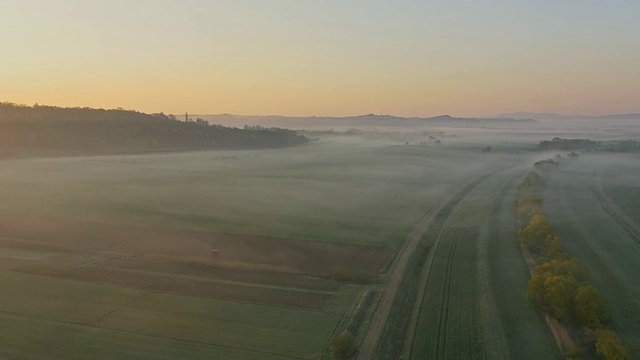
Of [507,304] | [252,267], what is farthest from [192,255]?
[507,304]

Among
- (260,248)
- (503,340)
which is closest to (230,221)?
(260,248)

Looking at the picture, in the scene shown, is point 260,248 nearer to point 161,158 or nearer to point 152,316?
point 152,316

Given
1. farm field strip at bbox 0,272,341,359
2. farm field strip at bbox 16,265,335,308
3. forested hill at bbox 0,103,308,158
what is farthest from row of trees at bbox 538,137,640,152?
farm field strip at bbox 0,272,341,359

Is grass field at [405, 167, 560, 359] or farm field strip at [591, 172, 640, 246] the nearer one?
grass field at [405, 167, 560, 359]

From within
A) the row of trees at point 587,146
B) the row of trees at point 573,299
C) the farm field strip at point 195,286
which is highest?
the row of trees at point 587,146

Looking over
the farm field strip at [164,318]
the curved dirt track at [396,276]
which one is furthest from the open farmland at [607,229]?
the farm field strip at [164,318]

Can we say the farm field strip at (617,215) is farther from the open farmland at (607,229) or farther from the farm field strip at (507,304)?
the farm field strip at (507,304)

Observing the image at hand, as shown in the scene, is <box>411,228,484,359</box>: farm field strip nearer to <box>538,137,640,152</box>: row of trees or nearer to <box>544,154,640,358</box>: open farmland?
<box>544,154,640,358</box>: open farmland

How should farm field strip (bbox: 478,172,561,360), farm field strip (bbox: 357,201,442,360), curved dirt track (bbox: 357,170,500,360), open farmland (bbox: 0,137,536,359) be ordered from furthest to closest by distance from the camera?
open farmland (bbox: 0,137,536,359), curved dirt track (bbox: 357,170,500,360), farm field strip (bbox: 357,201,442,360), farm field strip (bbox: 478,172,561,360)
